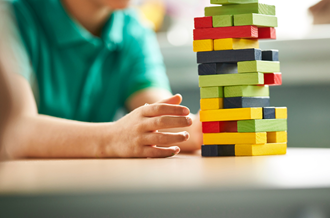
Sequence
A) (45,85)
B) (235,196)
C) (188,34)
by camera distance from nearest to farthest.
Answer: (235,196) < (45,85) < (188,34)

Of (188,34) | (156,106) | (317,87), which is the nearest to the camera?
(156,106)

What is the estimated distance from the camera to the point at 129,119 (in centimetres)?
80

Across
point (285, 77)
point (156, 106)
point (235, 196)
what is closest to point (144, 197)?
point (235, 196)

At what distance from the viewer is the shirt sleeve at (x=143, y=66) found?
1499 millimetres

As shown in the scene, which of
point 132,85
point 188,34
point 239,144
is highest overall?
point 188,34

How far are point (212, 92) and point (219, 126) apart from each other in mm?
78

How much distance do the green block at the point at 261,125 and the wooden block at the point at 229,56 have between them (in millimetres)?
138

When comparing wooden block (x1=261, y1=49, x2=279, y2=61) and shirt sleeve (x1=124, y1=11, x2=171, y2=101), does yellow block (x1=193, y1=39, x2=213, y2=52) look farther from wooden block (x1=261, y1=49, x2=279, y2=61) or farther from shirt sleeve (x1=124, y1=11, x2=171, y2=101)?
shirt sleeve (x1=124, y1=11, x2=171, y2=101)

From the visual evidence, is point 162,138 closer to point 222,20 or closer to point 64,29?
point 222,20

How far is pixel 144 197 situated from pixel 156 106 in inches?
16.6

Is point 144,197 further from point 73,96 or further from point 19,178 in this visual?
point 73,96

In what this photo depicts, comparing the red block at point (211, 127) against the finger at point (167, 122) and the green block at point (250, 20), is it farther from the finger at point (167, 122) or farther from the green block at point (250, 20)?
the green block at point (250, 20)

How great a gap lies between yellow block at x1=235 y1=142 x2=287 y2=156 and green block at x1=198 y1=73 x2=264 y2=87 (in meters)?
0.14

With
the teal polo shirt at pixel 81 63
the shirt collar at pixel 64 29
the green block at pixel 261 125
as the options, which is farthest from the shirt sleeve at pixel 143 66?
the green block at pixel 261 125
